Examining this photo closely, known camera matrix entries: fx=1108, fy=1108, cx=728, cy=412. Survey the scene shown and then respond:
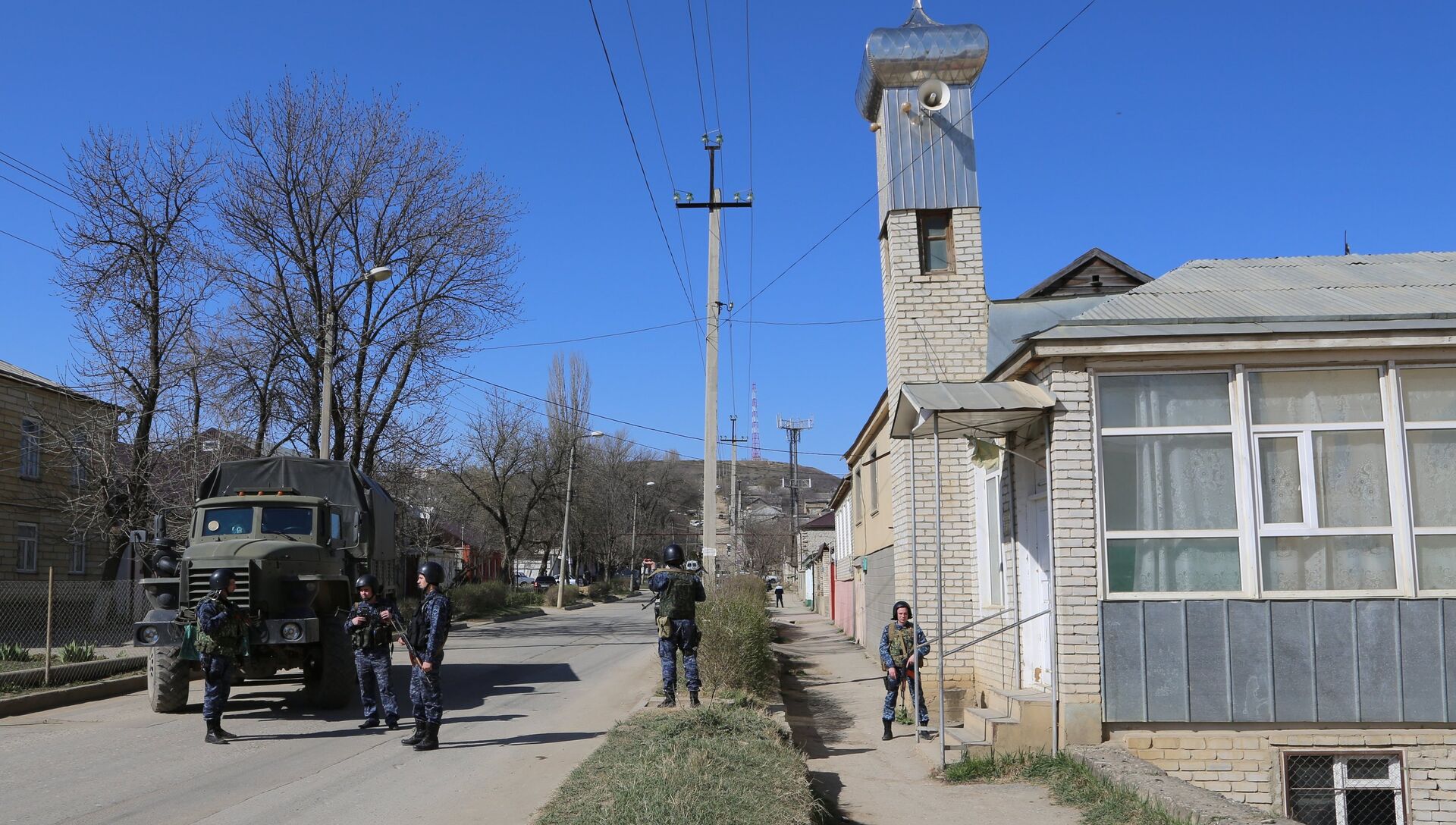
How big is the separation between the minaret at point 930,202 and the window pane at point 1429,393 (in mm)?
4974

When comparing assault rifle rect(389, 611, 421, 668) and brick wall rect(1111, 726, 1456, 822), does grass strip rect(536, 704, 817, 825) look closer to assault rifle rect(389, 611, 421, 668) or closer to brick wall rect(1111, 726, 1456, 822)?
assault rifle rect(389, 611, 421, 668)

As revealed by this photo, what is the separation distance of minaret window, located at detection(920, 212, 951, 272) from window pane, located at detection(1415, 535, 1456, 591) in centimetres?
652

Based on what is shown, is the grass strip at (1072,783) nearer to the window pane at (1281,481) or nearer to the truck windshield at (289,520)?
the window pane at (1281,481)

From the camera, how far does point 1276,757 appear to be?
965cm

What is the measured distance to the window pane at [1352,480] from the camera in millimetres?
9969

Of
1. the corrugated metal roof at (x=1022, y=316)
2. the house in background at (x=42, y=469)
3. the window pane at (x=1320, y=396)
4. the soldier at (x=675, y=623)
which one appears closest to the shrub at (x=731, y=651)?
the soldier at (x=675, y=623)

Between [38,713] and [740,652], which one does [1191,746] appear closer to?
[740,652]

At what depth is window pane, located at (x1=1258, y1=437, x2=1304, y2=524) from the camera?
1000 centimetres

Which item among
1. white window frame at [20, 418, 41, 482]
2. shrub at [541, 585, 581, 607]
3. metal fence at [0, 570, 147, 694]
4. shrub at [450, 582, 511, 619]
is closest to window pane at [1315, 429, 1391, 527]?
metal fence at [0, 570, 147, 694]

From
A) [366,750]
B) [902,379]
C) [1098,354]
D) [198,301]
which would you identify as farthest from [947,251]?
[198,301]

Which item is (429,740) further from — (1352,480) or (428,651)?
(1352,480)

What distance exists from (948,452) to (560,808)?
8.29 m

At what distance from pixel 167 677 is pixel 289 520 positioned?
2.26 metres

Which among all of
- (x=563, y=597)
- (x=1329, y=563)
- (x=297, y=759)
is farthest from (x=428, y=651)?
(x=563, y=597)
